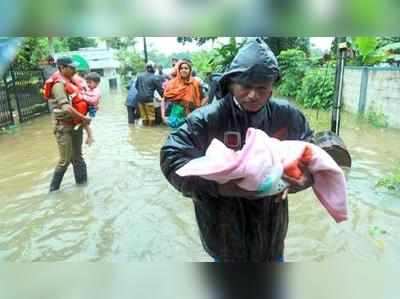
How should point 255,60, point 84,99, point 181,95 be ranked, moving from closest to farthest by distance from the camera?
point 255,60 → point 84,99 → point 181,95

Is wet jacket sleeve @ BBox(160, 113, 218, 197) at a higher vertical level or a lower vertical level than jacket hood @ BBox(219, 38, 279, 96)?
lower

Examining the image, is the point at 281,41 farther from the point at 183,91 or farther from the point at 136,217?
the point at 136,217

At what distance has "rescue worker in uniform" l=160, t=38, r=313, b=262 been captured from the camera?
3.82ft

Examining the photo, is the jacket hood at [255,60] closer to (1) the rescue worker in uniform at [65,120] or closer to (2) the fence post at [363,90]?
(1) the rescue worker in uniform at [65,120]

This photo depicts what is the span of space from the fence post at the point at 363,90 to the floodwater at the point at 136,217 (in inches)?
103

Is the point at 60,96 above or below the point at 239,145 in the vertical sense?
below

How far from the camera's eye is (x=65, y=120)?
3637 millimetres

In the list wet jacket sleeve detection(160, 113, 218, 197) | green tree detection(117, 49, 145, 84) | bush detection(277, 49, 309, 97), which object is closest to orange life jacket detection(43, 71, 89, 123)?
wet jacket sleeve detection(160, 113, 218, 197)

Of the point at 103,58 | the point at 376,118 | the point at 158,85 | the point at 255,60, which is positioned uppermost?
the point at 255,60

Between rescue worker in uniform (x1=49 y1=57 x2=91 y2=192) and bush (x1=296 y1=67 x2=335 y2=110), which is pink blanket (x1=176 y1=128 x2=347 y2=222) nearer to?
rescue worker in uniform (x1=49 y1=57 x2=91 y2=192)

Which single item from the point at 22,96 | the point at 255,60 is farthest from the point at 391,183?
the point at 22,96

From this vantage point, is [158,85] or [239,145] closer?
[239,145]

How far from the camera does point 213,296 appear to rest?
78 centimetres

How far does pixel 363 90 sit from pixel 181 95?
15.8ft
